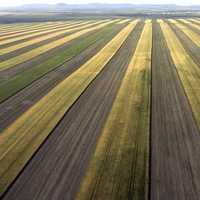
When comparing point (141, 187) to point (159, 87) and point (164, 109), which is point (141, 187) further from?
point (159, 87)

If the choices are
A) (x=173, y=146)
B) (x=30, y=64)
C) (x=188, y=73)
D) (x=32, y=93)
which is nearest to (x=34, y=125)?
(x=32, y=93)

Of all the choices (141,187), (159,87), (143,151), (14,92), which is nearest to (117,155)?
(143,151)

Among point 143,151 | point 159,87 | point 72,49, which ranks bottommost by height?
point 72,49

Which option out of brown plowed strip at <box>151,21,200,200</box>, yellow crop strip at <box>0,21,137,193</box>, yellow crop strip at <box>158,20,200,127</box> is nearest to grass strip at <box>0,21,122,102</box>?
yellow crop strip at <box>0,21,137,193</box>

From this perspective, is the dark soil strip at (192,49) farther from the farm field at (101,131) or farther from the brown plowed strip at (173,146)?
the brown plowed strip at (173,146)

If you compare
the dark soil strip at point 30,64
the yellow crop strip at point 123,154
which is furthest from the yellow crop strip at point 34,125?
the dark soil strip at point 30,64

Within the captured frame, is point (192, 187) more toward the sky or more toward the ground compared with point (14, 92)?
more toward the sky

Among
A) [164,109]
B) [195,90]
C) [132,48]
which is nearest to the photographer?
[164,109]
